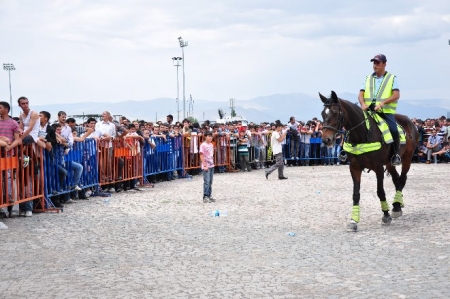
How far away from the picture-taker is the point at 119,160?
19.1 metres

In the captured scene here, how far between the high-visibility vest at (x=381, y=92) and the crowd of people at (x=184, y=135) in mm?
858

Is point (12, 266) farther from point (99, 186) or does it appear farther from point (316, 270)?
point (99, 186)

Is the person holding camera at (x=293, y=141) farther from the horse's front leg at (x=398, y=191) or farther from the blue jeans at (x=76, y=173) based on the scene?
the horse's front leg at (x=398, y=191)

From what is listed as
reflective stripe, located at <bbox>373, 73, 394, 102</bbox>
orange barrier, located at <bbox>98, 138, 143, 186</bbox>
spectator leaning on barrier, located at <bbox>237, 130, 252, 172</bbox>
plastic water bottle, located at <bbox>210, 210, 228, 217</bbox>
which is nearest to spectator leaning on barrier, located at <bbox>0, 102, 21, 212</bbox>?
plastic water bottle, located at <bbox>210, 210, 228, 217</bbox>

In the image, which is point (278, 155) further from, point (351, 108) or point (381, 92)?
point (351, 108)

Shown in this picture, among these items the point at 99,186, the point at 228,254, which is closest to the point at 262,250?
the point at 228,254

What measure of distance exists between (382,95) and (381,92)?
55 mm

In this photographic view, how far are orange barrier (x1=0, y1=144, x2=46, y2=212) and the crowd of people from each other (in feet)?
0.59

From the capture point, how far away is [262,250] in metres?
9.52

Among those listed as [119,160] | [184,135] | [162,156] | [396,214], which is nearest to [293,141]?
[184,135]

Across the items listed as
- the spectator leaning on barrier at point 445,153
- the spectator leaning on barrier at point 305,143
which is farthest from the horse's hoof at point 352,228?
the spectator leaning on barrier at point 445,153

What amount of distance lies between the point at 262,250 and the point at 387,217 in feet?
10.5

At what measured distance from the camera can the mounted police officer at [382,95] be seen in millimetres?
11938

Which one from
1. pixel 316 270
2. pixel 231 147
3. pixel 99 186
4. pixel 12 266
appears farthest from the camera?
pixel 231 147
